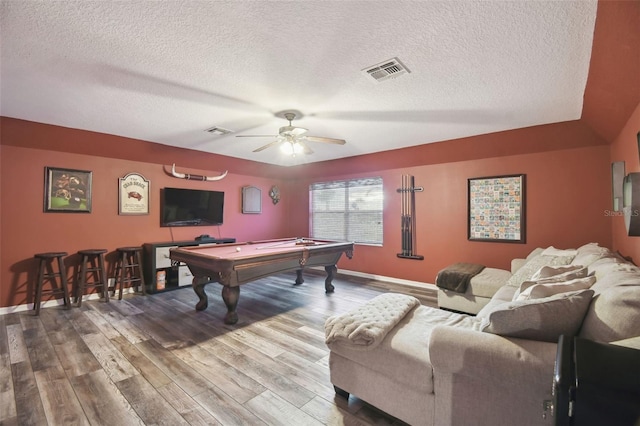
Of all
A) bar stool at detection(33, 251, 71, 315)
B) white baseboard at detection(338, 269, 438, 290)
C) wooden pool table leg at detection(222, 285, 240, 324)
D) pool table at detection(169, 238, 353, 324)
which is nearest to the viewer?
pool table at detection(169, 238, 353, 324)

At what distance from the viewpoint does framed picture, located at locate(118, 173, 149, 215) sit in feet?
14.9

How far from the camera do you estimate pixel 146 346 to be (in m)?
2.71

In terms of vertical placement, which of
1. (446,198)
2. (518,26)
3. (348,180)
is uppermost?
(518,26)

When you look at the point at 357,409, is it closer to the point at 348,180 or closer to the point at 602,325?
the point at 602,325

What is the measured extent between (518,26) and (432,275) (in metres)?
3.92

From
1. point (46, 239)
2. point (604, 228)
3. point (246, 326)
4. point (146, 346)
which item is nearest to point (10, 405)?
point (146, 346)

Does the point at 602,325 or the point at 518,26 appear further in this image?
the point at 518,26

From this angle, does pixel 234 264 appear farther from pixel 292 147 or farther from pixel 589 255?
pixel 589 255

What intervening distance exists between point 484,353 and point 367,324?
0.68 m

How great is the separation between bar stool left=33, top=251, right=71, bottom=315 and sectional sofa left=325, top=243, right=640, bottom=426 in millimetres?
3937

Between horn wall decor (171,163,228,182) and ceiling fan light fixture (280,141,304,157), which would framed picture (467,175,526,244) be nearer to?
ceiling fan light fixture (280,141,304,157)

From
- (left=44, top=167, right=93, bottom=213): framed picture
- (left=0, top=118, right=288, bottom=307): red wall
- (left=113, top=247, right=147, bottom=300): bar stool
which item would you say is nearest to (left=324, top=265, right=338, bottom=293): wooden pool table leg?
(left=0, top=118, right=288, bottom=307): red wall

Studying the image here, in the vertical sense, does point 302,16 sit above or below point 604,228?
above

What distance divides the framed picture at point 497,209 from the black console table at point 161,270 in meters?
4.72
